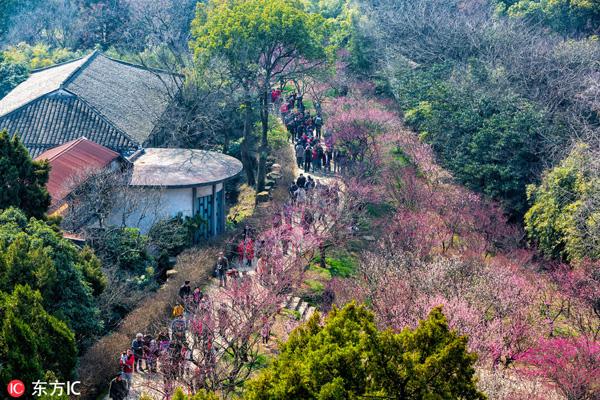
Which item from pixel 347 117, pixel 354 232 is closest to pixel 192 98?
pixel 347 117

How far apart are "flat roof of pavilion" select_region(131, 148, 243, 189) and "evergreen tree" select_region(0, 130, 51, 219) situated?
6077 millimetres

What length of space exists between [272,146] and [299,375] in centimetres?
2845

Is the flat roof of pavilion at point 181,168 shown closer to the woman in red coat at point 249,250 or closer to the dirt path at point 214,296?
the woman in red coat at point 249,250

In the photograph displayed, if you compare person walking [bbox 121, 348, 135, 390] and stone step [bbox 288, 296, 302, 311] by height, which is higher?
person walking [bbox 121, 348, 135, 390]

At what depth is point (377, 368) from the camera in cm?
849

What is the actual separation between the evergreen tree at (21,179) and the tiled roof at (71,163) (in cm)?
182

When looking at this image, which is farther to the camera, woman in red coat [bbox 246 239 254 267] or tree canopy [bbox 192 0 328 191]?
tree canopy [bbox 192 0 328 191]

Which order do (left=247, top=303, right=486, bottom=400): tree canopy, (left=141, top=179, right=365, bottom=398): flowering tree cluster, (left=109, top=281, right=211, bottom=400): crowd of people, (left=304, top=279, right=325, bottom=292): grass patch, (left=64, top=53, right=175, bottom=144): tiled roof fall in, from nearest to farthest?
(left=247, top=303, right=486, bottom=400): tree canopy
(left=109, top=281, right=211, bottom=400): crowd of people
(left=141, top=179, right=365, bottom=398): flowering tree cluster
(left=304, top=279, right=325, bottom=292): grass patch
(left=64, top=53, right=175, bottom=144): tiled roof

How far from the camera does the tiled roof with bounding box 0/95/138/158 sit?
1038 inches

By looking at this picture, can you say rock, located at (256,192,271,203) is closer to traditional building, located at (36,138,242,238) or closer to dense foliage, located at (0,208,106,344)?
traditional building, located at (36,138,242,238)

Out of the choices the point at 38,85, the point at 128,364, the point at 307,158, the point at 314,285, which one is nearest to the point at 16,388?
the point at 128,364

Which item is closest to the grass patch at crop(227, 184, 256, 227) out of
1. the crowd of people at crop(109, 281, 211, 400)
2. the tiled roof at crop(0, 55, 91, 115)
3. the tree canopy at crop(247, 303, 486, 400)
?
the crowd of people at crop(109, 281, 211, 400)

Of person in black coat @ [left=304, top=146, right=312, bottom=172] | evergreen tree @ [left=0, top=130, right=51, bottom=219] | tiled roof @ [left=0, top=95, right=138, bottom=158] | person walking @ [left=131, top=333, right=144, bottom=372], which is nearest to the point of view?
person walking @ [left=131, top=333, right=144, bottom=372]

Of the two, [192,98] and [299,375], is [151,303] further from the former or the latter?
[192,98]
